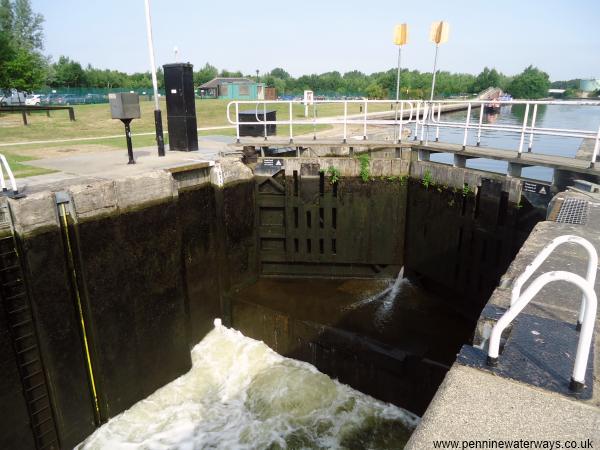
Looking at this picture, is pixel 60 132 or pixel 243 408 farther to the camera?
pixel 60 132

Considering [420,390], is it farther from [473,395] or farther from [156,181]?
[156,181]

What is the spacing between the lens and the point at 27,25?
1848 inches

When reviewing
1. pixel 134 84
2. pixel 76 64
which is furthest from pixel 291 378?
pixel 134 84

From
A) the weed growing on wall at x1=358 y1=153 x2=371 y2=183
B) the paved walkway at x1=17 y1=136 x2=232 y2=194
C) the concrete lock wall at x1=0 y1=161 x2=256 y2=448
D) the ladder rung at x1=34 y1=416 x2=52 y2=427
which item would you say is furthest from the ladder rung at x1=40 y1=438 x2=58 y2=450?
the weed growing on wall at x1=358 y1=153 x2=371 y2=183

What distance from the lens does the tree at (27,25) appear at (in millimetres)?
45906

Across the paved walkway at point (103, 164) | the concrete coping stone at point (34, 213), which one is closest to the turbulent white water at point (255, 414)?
the concrete coping stone at point (34, 213)

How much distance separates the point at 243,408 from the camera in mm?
6758

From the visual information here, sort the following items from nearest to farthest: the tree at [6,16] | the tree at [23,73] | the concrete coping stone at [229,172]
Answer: the concrete coping stone at [229,172] → the tree at [23,73] → the tree at [6,16]

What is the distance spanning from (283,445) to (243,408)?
102cm

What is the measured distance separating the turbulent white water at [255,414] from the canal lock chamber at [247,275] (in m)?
0.22

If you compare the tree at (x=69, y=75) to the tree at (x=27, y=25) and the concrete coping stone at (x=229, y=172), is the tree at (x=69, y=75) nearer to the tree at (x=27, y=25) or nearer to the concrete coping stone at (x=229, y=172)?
the tree at (x=27, y=25)

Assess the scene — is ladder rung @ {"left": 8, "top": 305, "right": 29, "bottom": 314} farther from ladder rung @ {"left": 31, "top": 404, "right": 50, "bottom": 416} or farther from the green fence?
the green fence

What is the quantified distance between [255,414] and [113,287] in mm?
2944

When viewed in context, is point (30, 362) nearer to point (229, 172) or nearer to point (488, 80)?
point (229, 172)
